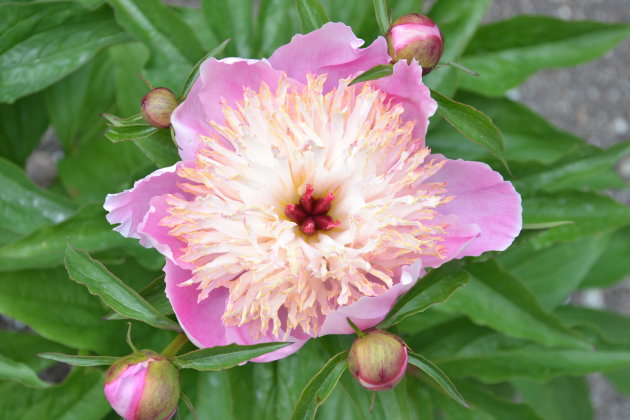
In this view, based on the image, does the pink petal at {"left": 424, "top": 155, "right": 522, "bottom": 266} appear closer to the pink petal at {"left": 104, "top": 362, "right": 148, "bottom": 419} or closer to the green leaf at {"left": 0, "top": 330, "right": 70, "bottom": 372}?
the pink petal at {"left": 104, "top": 362, "right": 148, "bottom": 419}

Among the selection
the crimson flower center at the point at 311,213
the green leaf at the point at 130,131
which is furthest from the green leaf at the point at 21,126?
the crimson flower center at the point at 311,213

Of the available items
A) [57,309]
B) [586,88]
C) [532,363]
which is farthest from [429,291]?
[586,88]

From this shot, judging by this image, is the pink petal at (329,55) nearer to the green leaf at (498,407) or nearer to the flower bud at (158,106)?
the flower bud at (158,106)

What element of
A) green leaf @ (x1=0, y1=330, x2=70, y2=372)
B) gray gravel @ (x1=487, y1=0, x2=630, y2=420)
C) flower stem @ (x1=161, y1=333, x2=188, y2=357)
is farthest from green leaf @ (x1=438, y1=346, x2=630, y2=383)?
gray gravel @ (x1=487, y1=0, x2=630, y2=420)

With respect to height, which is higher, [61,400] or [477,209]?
[477,209]

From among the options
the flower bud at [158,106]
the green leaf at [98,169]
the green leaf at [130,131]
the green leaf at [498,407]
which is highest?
the flower bud at [158,106]

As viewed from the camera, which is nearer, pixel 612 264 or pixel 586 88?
pixel 612 264

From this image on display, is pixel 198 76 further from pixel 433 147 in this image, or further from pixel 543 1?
pixel 543 1

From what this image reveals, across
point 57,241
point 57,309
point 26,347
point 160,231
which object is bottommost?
point 26,347

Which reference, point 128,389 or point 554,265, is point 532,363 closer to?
point 554,265
